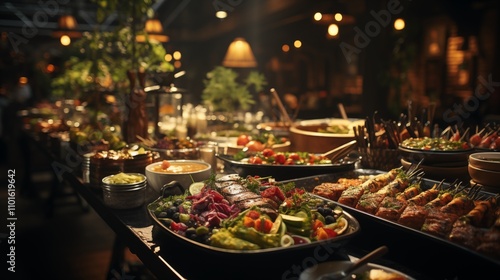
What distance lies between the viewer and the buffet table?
1.40 meters

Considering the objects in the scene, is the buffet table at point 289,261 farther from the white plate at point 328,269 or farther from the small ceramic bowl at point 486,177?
the small ceramic bowl at point 486,177

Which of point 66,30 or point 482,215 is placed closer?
point 482,215

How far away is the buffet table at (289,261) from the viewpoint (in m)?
1.40

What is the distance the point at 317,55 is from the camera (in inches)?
525

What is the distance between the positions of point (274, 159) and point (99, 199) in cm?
108

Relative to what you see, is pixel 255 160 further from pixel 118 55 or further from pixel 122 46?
pixel 118 55

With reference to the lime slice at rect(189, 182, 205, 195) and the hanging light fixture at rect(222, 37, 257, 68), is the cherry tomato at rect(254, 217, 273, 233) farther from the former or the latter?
the hanging light fixture at rect(222, 37, 257, 68)

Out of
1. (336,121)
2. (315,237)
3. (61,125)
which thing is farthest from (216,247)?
(61,125)

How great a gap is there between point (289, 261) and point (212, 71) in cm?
338

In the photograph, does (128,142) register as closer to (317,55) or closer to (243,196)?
(243,196)

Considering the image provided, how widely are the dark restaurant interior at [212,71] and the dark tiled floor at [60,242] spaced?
2cm

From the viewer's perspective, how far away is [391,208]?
1798 mm

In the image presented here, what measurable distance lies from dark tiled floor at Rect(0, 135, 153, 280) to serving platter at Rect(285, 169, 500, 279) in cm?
230

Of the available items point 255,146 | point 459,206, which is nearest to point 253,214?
point 459,206
